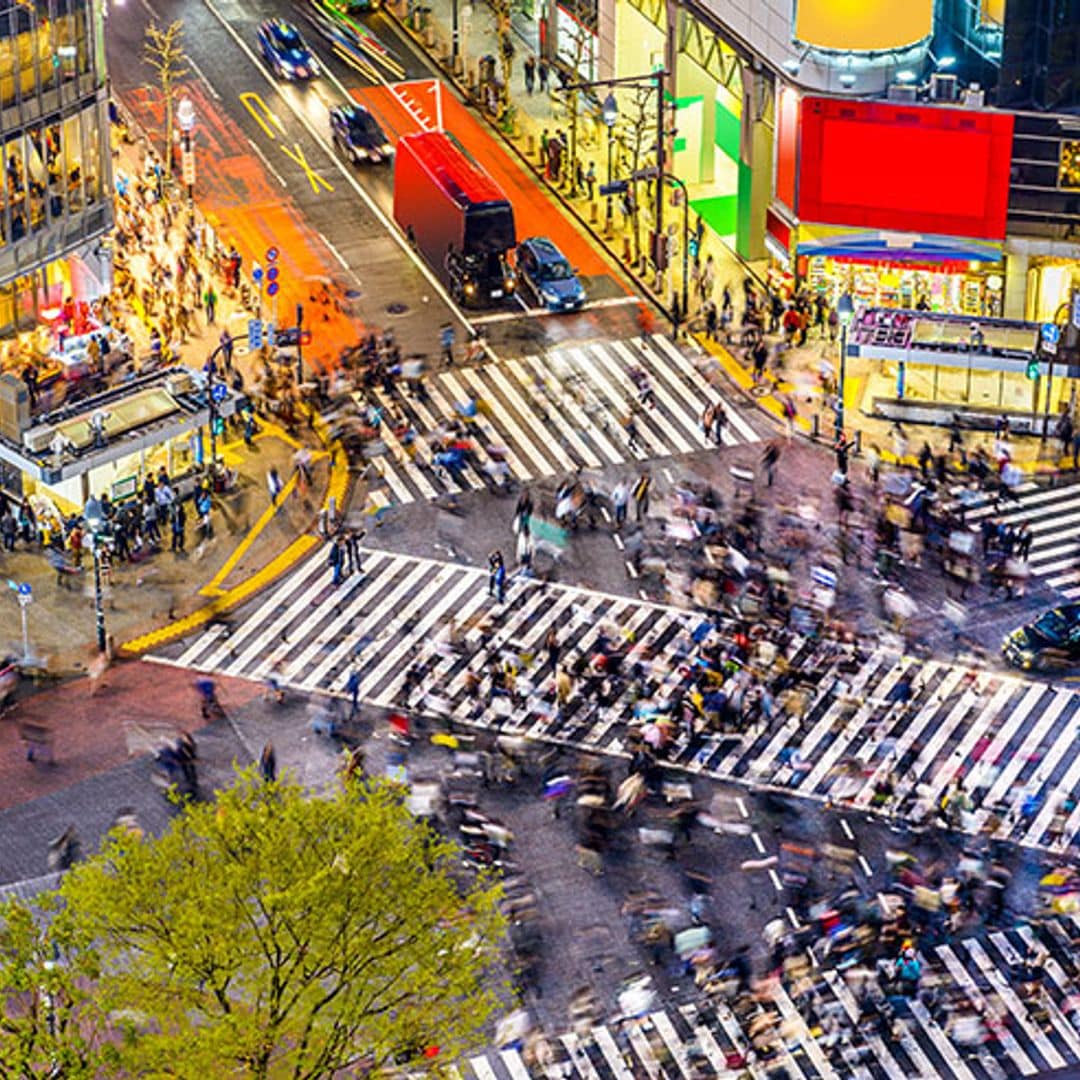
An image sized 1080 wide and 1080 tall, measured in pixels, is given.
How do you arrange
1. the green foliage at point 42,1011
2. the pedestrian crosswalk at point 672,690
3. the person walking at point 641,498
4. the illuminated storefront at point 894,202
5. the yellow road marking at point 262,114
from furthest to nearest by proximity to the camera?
the yellow road marking at point 262,114
the illuminated storefront at point 894,202
the person walking at point 641,498
the pedestrian crosswalk at point 672,690
the green foliage at point 42,1011

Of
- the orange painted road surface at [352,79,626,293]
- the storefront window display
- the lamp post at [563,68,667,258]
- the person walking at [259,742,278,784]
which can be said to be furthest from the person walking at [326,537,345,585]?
the storefront window display

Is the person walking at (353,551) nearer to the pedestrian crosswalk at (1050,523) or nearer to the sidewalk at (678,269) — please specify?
the sidewalk at (678,269)

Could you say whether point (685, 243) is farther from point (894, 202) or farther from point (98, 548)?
point (98, 548)

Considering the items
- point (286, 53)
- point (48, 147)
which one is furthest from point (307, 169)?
point (48, 147)

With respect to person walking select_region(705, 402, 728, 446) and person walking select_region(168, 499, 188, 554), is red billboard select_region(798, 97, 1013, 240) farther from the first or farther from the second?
person walking select_region(168, 499, 188, 554)

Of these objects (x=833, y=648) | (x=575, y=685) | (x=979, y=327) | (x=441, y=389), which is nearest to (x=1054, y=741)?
(x=833, y=648)

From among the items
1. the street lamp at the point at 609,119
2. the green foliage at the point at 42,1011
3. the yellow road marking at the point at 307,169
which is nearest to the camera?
the green foliage at the point at 42,1011

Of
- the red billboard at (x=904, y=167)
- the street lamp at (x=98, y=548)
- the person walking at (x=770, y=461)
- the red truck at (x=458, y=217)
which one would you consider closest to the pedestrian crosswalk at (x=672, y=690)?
the street lamp at (x=98, y=548)
